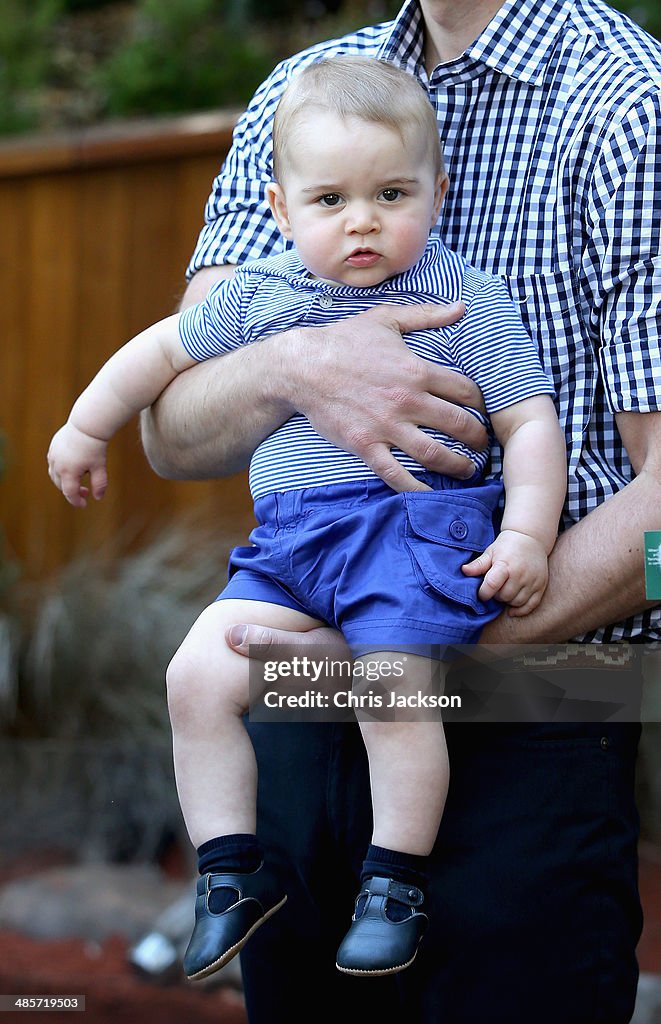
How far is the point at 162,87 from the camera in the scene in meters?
5.96

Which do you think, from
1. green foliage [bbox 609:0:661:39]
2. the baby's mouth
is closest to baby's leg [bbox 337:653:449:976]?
the baby's mouth

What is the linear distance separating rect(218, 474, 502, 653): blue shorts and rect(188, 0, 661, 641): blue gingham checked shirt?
0.18m

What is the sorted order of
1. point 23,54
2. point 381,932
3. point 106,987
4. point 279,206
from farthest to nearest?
point 23,54 < point 106,987 < point 279,206 < point 381,932

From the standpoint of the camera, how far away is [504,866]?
1756 millimetres

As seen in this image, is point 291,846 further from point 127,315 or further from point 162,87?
point 162,87

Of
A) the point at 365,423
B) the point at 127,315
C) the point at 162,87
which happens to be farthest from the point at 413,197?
the point at 162,87

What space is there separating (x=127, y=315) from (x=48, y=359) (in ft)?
1.41

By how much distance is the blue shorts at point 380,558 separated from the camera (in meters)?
1.67

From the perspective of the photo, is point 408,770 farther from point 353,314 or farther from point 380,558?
point 353,314

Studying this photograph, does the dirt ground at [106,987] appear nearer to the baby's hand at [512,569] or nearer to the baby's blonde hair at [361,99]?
the baby's hand at [512,569]

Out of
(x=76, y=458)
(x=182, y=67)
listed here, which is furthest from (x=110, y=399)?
(x=182, y=67)

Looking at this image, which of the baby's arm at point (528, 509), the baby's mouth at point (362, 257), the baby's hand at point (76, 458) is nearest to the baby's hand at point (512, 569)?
the baby's arm at point (528, 509)

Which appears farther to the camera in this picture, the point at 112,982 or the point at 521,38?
the point at 112,982

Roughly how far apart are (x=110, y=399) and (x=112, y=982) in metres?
2.61
